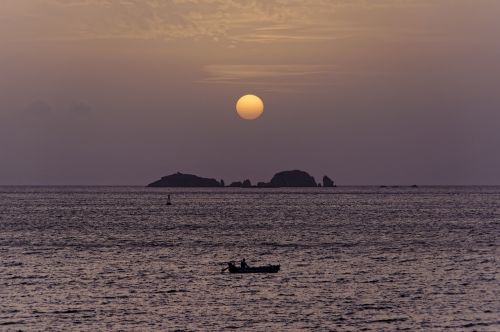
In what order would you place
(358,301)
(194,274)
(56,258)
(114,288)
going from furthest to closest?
(56,258), (194,274), (114,288), (358,301)

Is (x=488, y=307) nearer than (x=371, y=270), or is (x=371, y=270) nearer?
(x=488, y=307)

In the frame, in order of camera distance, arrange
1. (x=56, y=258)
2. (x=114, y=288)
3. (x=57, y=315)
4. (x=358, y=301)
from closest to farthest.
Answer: (x=57, y=315)
(x=358, y=301)
(x=114, y=288)
(x=56, y=258)

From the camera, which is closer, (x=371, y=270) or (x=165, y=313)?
(x=165, y=313)

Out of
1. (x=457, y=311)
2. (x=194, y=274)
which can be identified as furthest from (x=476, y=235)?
(x=457, y=311)

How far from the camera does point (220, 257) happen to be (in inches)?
3516

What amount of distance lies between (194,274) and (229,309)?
18.6 metres

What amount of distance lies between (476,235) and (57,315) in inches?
3239

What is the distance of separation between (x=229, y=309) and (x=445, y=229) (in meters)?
88.4

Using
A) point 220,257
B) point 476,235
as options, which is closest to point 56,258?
point 220,257

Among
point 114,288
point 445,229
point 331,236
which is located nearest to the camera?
point 114,288

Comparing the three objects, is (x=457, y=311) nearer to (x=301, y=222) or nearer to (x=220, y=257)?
(x=220, y=257)

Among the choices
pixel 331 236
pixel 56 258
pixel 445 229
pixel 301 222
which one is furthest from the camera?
pixel 301 222

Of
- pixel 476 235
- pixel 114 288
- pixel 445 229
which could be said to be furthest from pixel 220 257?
pixel 445 229

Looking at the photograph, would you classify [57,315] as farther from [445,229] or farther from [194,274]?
[445,229]
